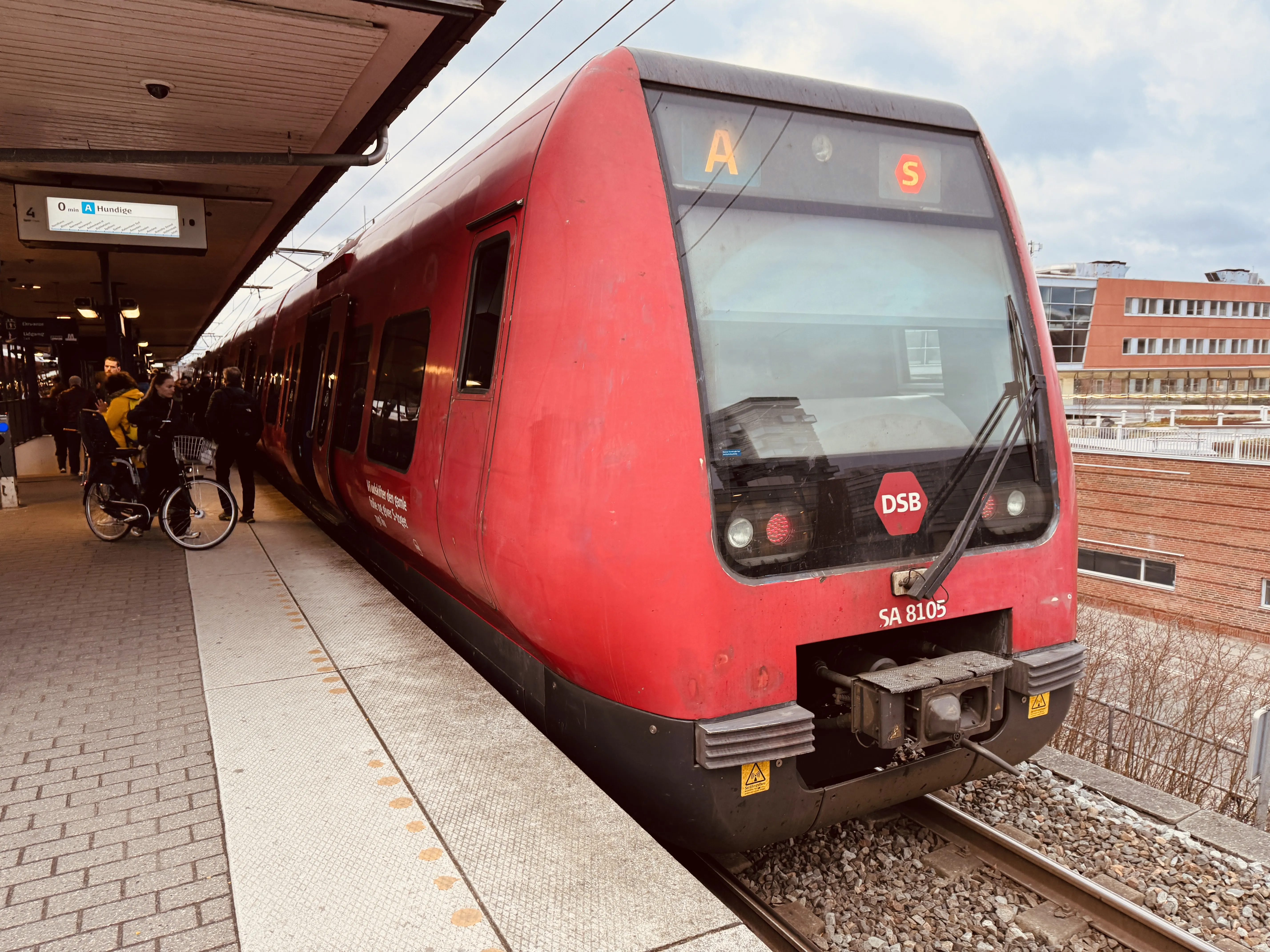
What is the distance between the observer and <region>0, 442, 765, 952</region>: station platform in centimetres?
239

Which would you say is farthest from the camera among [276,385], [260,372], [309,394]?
[260,372]

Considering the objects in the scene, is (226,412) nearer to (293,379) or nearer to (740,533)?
(293,379)

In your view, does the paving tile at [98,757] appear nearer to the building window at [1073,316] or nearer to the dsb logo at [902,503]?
the dsb logo at [902,503]

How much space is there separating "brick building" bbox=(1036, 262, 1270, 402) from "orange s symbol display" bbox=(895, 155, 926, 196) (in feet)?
191

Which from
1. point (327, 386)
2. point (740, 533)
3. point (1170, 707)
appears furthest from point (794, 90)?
point (1170, 707)

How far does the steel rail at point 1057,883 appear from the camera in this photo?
9.62 feet

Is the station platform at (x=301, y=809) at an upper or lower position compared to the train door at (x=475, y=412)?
lower

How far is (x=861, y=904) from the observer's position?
328 cm

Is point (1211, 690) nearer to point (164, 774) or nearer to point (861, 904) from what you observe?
point (861, 904)

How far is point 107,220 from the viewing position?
779cm

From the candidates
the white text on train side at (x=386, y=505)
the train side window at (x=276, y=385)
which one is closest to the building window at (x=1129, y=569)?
the train side window at (x=276, y=385)

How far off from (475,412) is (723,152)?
1.53m

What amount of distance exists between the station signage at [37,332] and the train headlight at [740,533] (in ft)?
54.1

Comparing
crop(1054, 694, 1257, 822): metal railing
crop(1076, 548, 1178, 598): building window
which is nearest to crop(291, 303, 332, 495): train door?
crop(1054, 694, 1257, 822): metal railing
